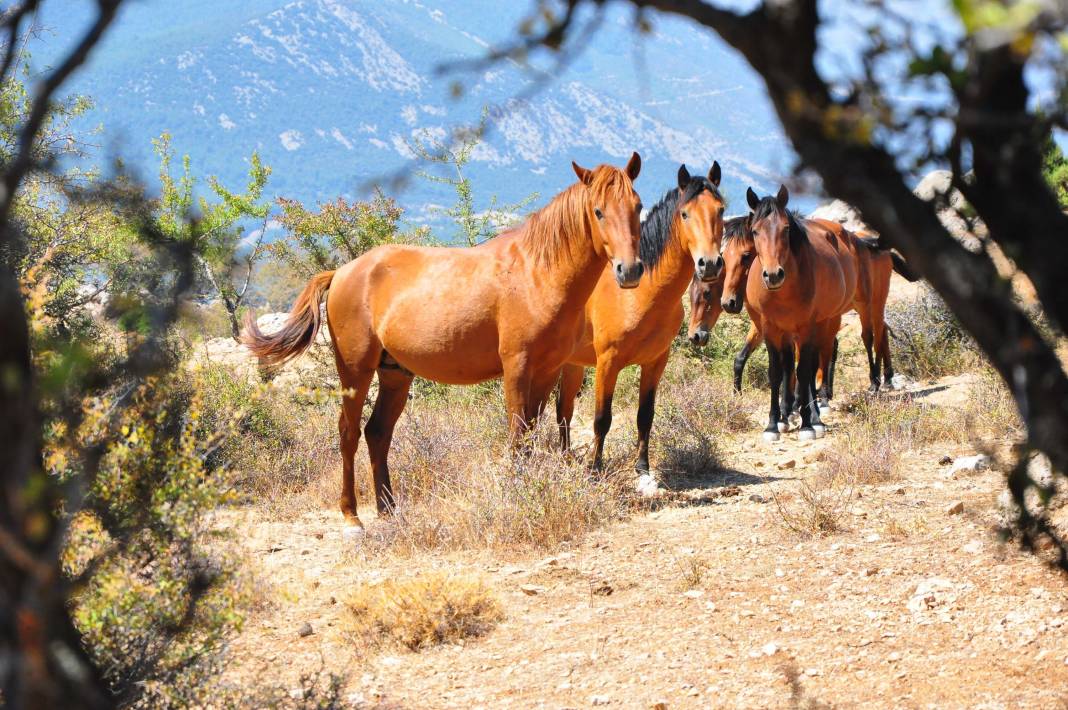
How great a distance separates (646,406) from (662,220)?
1408 mm

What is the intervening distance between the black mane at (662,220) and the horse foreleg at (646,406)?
2.55 feet

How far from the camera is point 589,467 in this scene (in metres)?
7.55

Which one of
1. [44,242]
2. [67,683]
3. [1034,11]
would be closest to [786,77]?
[1034,11]

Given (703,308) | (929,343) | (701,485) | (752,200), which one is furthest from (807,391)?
(929,343)

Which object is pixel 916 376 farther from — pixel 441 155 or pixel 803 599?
pixel 441 155

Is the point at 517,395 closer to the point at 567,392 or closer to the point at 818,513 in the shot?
the point at 567,392

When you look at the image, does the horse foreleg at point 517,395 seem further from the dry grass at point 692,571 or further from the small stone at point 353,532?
the dry grass at point 692,571

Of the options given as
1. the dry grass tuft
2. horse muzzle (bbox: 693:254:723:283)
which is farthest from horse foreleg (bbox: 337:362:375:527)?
the dry grass tuft

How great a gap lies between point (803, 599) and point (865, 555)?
66cm

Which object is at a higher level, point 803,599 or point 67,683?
point 67,683

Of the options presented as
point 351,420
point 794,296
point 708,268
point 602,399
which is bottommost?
point 351,420

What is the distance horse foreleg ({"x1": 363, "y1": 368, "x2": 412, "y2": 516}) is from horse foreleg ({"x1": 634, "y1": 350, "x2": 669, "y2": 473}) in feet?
5.90

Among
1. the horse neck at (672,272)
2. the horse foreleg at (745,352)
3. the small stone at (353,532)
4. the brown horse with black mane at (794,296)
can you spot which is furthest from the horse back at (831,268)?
the small stone at (353,532)

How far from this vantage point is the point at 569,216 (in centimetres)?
672
